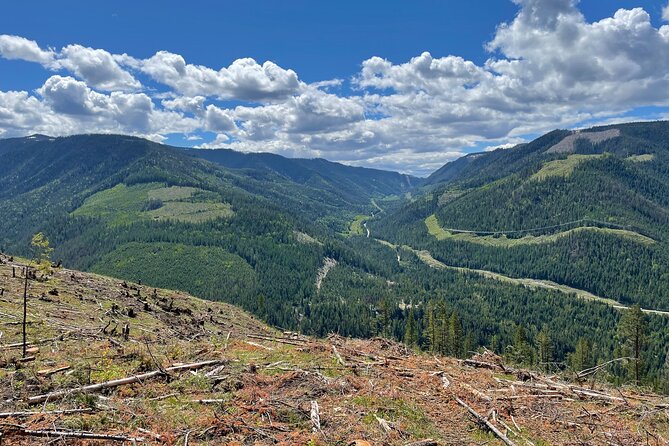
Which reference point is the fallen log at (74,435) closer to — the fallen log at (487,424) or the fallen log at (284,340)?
the fallen log at (487,424)

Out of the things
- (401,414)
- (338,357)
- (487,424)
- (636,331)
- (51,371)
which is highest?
(51,371)

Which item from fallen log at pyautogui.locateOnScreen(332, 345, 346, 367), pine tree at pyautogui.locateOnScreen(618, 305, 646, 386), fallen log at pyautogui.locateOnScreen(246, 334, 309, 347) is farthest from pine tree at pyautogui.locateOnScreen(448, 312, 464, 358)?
fallen log at pyautogui.locateOnScreen(332, 345, 346, 367)

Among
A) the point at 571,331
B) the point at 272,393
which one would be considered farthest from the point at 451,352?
the point at 571,331

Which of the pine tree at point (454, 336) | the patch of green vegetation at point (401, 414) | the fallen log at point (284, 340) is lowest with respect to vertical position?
the pine tree at point (454, 336)

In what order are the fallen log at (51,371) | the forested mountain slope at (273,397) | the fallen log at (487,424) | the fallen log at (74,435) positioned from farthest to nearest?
the fallen log at (51,371) < the fallen log at (487,424) < the forested mountain slope at (273,397) < the fallen log at (74,435)

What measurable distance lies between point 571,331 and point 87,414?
8821 inches

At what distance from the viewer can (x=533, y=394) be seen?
19859mm

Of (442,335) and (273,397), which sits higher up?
(273,397)

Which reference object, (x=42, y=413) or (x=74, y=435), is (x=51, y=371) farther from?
(x=74, y=435)

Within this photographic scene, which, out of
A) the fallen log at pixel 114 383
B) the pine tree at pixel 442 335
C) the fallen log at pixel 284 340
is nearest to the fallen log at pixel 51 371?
the fallen log at pixel 114 383

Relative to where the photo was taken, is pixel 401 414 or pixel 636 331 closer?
pixel 401 414

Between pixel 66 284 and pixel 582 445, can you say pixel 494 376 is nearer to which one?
pixel 582 445

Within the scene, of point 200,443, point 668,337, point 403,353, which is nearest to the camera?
point 200,443

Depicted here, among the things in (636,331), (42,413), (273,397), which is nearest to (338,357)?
(273,397)
